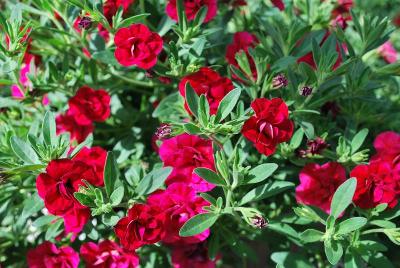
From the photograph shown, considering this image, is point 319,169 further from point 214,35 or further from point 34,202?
point 34,202

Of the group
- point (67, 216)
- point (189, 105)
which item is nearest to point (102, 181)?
point (67, 216)

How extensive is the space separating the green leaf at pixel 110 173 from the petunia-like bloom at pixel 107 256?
176 mm

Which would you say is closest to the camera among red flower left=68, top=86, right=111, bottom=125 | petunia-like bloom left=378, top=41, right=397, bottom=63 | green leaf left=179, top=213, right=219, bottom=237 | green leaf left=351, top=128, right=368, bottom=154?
green leaf left=179, top=213, right=219, bottom=237

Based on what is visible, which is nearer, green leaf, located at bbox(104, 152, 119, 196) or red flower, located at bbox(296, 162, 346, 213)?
green leaf, located at bbox(104, 152, 119, 196)

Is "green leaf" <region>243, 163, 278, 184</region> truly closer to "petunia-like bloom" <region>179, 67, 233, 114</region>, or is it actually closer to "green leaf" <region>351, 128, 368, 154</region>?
"petunia-like bloom" <region>179, 67, 233, 114</region>

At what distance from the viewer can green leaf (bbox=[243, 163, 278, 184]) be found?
1133mm

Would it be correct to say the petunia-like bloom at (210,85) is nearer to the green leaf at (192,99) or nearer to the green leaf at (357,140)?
the green leaf at (192,99)

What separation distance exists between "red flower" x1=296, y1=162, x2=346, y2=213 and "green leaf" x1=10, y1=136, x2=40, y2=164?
63 cm

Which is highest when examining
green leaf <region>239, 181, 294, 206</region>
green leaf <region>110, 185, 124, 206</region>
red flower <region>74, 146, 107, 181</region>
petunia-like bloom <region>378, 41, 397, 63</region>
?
red flower <region>74, 146, 107, 181</region>

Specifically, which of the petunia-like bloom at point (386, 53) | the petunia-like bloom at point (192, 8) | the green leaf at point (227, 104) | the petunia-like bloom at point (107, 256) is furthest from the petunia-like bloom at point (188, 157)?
the petunia-like bloom at point (386, 53)

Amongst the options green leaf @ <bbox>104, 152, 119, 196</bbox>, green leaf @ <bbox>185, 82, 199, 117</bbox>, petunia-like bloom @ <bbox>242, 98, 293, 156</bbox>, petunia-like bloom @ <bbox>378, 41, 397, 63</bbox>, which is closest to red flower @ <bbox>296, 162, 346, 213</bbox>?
petunia-like bloom @ <bbox>242, 98, 293, 156</bbox>

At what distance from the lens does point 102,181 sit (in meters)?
1.20

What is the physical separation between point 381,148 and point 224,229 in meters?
0.45

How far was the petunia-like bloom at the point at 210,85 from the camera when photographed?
118 centimetres
